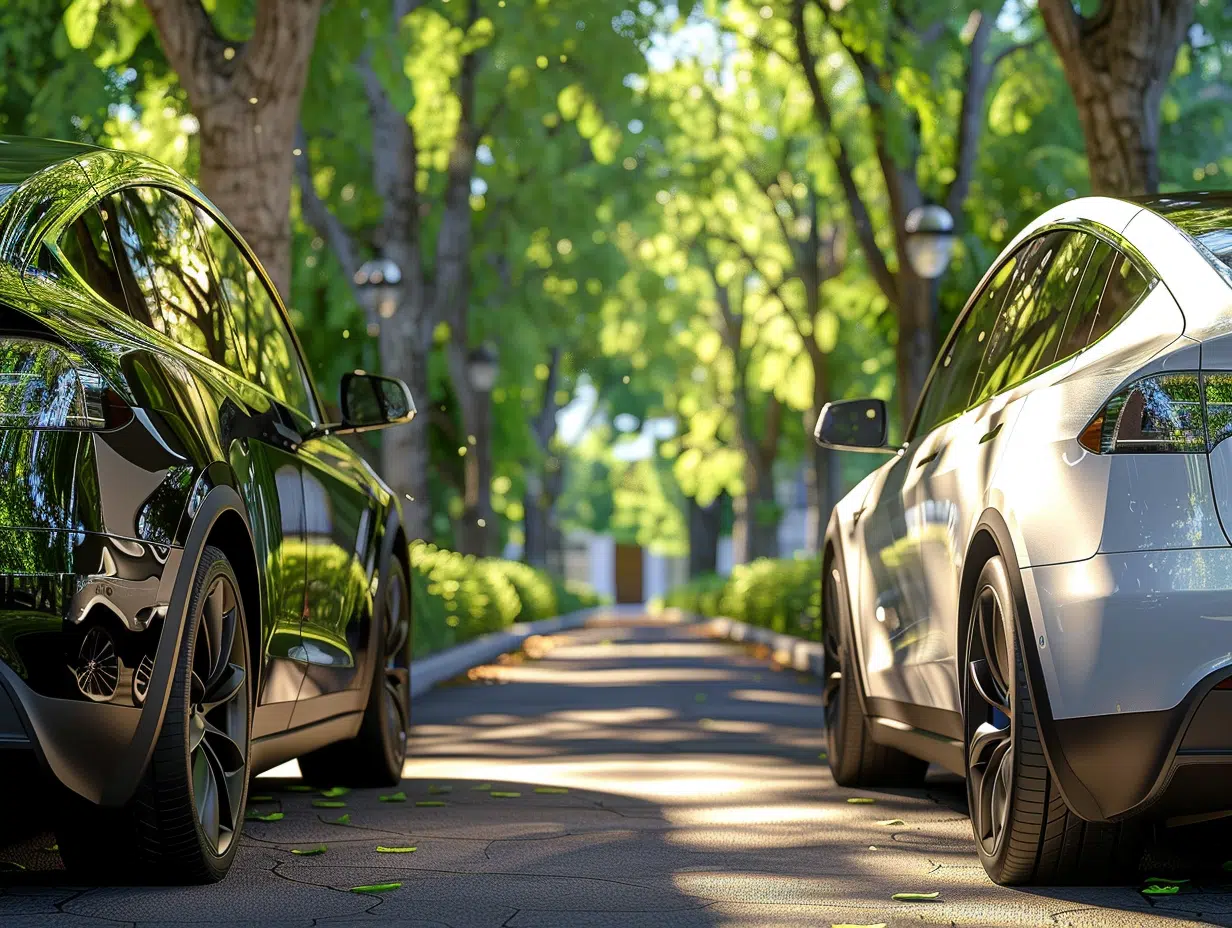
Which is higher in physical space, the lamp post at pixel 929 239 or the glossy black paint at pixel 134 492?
the lamp post at pixel 929 239

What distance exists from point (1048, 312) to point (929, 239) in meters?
11.0

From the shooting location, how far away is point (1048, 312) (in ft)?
18.3

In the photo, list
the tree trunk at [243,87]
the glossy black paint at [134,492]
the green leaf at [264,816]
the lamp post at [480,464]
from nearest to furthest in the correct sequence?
the glossy black paint at [134,492], the green leaf at [264,816], the tree trunk at [243,87], the lamp post at [480,464]

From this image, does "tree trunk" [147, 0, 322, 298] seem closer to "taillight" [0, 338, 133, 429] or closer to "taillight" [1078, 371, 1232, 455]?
"taillight" [0, 338, 133, 429]

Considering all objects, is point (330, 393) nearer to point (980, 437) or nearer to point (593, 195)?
point (593, 195)

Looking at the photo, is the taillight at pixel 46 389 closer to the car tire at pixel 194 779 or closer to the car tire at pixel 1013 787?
the car tire at pixel 194 779

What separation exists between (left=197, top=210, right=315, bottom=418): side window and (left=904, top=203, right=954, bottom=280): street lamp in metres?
10.0

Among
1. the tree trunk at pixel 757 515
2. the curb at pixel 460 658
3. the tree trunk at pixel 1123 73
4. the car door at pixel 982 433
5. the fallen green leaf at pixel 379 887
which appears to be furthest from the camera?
the tree trunk at pixel 757 515

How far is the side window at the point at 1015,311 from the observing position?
5.80m

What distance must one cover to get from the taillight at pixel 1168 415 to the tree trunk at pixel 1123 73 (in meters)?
7.68

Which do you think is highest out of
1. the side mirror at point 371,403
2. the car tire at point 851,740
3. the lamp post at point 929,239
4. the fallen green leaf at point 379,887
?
the lamp post at point 929,239

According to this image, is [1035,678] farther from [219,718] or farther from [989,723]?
[219,718]

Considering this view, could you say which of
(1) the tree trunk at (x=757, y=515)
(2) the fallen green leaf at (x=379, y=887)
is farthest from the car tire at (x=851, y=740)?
(1) the tree trunk at (x=757, y=515)

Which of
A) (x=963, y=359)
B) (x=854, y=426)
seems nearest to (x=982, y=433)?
(x=963, y=359)
